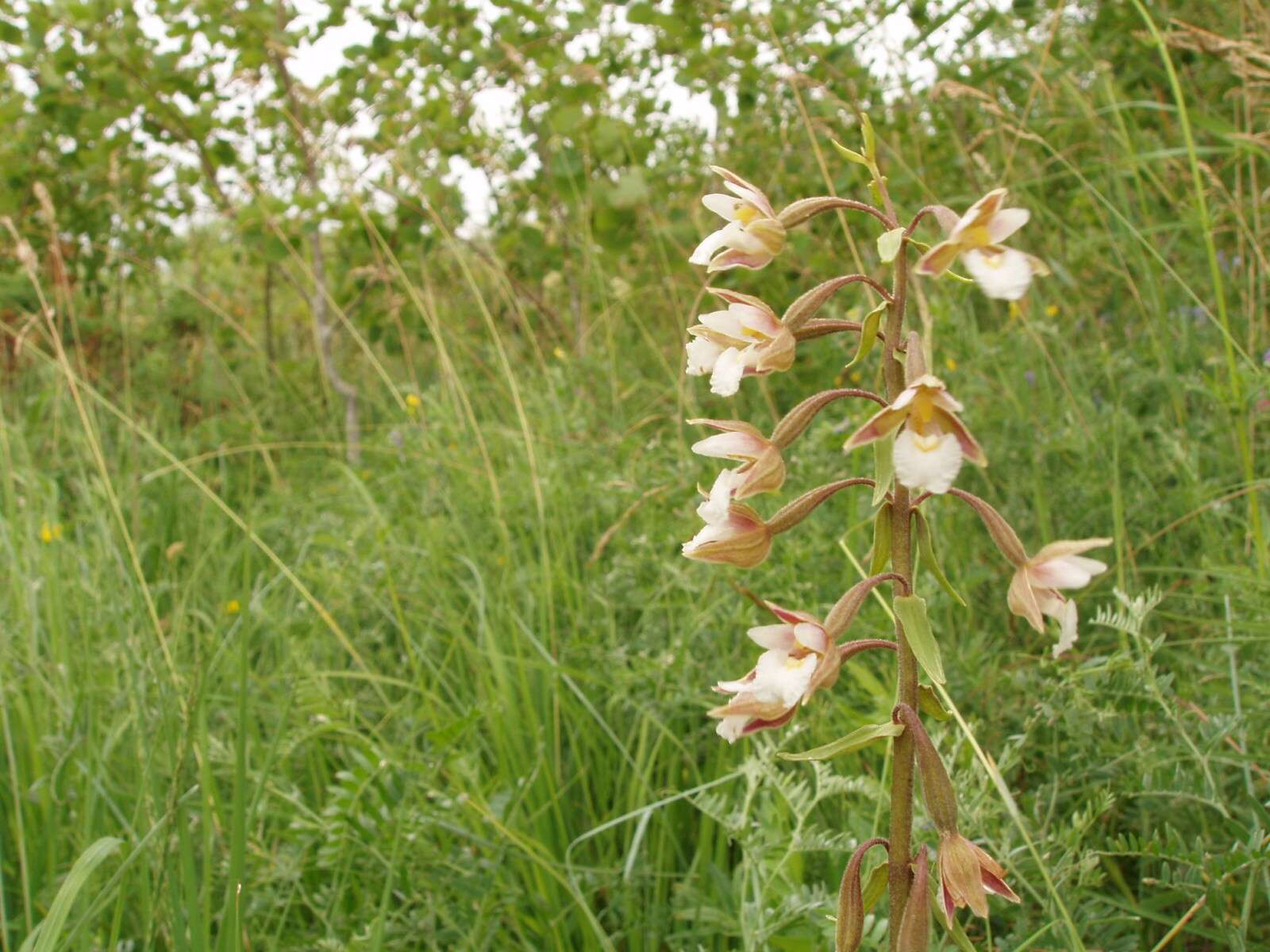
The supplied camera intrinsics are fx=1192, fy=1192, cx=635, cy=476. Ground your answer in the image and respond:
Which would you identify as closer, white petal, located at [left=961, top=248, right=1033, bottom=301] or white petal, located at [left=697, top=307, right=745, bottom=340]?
white petal, located at [left=961, top=248, right=1033, bottom=301]

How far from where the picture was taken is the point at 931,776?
1036 mm

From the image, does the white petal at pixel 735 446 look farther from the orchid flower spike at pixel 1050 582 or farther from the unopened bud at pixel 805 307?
the orchid flower spike at pixel 1050 582

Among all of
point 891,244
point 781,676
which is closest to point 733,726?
point 781,676

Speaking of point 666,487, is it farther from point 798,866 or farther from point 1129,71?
point 1129,71

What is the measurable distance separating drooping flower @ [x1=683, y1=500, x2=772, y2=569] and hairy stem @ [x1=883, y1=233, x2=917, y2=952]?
126 mm

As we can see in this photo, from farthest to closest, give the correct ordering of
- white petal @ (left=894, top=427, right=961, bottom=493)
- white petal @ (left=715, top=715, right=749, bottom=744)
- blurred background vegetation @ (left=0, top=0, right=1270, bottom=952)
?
blurred background vegetation @ (left=0, top=0, right=1270, bottom=952) → white petal @ (left=715, top=715, right=749, bottom=744) → white petal @ (left=894, top=427, right=961, bottom=493)

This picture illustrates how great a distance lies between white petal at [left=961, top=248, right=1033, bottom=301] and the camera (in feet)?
3.14

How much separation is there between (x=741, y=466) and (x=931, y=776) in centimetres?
32

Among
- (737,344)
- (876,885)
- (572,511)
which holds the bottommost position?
(572,511)

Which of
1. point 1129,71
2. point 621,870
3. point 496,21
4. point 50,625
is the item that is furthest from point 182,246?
point 621,870

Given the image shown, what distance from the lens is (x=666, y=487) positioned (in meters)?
2.52

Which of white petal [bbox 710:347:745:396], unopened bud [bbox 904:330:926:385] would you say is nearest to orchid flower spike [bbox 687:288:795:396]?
white petal [bbox 710:347:745:396]

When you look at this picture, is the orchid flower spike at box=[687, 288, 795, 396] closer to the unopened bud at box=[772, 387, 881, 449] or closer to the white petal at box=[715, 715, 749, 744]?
the unopened bud at box=[772, 387, 881, 449]

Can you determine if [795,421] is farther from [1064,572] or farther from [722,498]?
[1064,572]
